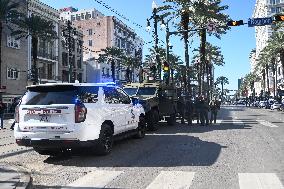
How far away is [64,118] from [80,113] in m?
0.39

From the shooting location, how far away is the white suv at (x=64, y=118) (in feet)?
31.4

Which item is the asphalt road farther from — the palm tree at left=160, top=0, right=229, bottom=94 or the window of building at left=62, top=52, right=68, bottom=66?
the window of building at left=62, top=52, right=68, bottom=66

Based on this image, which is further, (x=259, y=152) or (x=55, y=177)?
(x=259, y=152)

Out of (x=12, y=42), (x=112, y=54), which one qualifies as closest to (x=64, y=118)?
(x=12, y=42)

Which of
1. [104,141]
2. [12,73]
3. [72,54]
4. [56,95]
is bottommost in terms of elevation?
[104,141]

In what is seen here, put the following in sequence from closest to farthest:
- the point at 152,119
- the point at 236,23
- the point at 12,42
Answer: the point at 152,119 → the point at 236,23 → the point at 12,42

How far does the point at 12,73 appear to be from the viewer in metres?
56.1

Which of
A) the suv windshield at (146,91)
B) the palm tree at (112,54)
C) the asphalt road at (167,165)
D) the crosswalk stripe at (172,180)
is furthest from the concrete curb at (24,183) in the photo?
the palm tree at (112,54)

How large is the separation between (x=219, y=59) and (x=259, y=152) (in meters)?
69.9

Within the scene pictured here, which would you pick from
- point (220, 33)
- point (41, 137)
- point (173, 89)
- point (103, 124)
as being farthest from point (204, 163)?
point (220, 33)

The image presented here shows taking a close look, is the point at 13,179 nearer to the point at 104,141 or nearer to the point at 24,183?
the point at 24,183

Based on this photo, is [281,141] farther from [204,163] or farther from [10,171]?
[10,171]

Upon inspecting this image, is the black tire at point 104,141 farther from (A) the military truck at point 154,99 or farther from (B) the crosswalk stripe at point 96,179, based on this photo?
(A) the military truck at point 154,99

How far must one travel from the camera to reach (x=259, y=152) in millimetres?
10781
